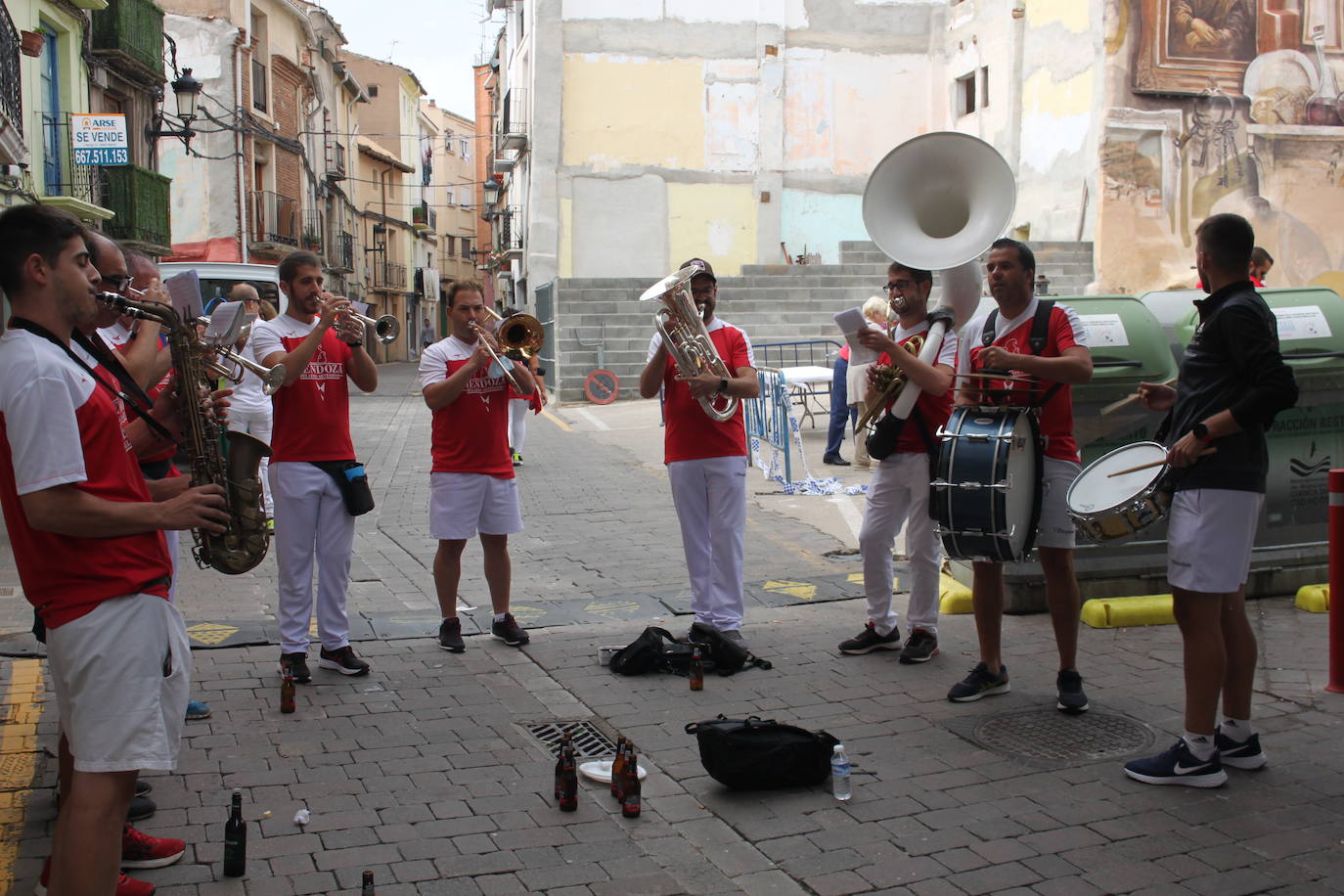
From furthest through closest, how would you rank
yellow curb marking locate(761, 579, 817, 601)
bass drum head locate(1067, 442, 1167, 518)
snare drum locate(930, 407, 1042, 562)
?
yellow curb marking locate(761, 579, 817, 601)
snare drum locate(930, 407, 1042, 562)
bass drum head locate(1067, 442, 1167, 518)

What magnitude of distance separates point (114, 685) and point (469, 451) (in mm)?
3306

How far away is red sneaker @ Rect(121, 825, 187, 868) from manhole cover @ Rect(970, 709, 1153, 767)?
3.01 m

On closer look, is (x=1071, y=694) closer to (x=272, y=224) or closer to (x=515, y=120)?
(x=515, y=120)

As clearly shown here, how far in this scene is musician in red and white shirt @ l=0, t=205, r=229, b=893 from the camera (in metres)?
2.92

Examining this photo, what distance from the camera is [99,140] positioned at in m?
17.9

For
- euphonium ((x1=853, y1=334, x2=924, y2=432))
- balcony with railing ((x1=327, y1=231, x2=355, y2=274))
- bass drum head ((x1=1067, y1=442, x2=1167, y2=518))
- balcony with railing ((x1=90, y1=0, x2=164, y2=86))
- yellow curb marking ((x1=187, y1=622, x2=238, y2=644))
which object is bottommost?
yellow curb marking ((x1=187, y1=622, x2=238, y2=644))

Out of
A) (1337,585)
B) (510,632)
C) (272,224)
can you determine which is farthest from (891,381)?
(272,224)

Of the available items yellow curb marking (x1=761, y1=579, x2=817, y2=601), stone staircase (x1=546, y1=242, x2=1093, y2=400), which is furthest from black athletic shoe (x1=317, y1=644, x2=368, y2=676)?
stone staircase (x1=546, y1=242, x2=1093, y2=400)

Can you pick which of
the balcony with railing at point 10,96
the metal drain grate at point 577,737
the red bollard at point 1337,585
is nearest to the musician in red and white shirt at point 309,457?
the metal drain grate at point 577,737

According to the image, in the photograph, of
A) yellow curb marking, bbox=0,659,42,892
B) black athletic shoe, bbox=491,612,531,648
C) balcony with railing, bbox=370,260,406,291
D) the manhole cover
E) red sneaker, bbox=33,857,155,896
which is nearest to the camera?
red sneaker, bbox=33,857,155,896

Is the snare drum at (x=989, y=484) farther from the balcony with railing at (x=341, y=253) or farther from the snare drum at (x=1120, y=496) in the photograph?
the balcony with railing at (x=341, y=253)

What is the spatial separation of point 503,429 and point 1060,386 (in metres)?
2.81

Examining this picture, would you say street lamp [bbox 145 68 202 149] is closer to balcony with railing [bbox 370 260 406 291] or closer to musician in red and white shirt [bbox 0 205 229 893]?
musician in red and white shirt [bbox 0 205 229 893]

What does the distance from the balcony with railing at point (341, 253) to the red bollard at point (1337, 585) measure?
144 ft
